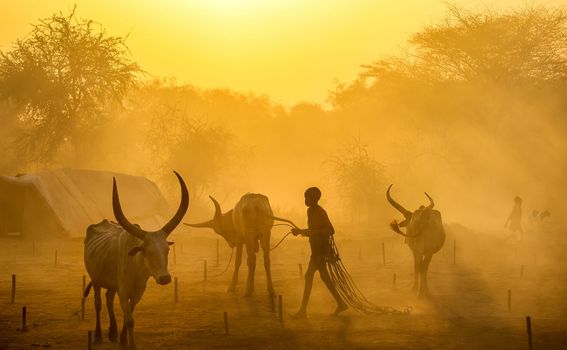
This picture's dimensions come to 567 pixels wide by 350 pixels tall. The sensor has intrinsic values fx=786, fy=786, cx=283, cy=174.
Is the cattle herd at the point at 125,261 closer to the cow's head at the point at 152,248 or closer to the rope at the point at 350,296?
the cow's head at the point at 152,248

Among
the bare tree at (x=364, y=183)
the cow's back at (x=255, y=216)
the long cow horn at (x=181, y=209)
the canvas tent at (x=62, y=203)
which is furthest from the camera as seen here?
the bare tree at (x=364, y=183)

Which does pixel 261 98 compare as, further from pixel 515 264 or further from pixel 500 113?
pixel 515 264

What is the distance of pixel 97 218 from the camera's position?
29.8 metres

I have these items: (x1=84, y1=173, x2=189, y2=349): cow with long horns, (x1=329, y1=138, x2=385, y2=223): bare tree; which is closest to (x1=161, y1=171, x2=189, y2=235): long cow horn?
(x1=84, y1=173, x2=189, y2=349): cow with long horns

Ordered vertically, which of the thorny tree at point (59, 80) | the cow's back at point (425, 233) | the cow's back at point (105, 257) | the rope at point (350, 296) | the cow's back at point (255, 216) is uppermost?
the thorny tree at point (59, 80)

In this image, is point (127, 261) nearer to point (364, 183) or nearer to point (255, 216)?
point (255, 216)

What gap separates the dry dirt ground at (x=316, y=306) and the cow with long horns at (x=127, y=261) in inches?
31.0

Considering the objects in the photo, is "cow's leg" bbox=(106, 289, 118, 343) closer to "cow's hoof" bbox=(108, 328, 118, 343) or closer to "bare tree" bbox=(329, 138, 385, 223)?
"cow's hoof" bbox=(108, 328, 118, 343)

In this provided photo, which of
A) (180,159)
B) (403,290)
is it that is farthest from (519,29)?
(403,290)

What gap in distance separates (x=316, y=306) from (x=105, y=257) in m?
4.83

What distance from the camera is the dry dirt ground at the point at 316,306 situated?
11773 millimetres

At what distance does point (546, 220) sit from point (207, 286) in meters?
22.7

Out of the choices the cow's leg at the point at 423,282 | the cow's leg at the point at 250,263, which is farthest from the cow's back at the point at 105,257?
the cow's leg at the point at 423,282

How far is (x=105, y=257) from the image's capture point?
11.9 meters
